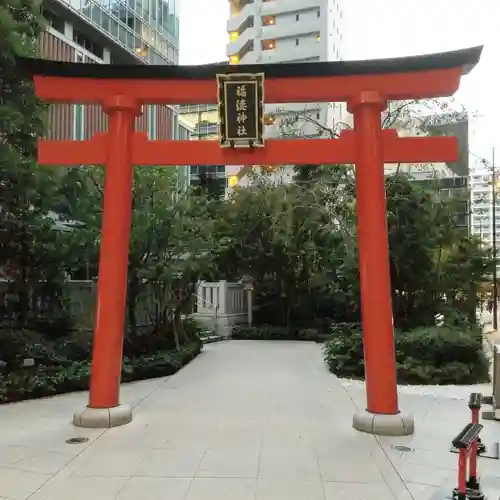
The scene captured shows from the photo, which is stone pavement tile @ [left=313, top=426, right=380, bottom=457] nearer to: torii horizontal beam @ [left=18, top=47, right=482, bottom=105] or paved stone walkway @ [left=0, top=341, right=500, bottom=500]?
paved stone walkway @ [left=0, top=341, right=500, bottom=500]

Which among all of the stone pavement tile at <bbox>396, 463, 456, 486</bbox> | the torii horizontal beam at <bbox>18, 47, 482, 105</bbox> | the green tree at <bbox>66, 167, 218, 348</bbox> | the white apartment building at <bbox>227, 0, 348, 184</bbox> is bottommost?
the stone pavement tile at <bbox>396, 463, 456, 486</bbox>

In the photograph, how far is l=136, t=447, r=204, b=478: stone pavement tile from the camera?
521cm

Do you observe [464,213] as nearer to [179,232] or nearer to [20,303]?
[179,232]

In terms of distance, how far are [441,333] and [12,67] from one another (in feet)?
33.3

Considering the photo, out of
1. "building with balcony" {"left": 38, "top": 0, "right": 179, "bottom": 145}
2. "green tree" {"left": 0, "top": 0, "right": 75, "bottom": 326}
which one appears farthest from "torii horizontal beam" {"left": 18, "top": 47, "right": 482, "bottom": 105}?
"building with balcony" {"left": 38, "top": 0, "right": 179, "bottom": 145}

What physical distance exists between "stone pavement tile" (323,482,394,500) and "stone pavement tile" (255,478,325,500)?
0.29 feet

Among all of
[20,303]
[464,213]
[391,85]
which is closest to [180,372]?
[20,303]

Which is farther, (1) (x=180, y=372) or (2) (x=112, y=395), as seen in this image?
(1) (x=180, y=372)

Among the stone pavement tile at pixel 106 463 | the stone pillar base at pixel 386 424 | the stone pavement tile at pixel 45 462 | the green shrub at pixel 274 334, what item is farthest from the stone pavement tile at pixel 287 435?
the green shrub at pixel 274 334

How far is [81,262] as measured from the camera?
12422 millimetres

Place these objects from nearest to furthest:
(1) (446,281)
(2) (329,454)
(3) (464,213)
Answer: (2) (329,454) < (1) (446,281) < (3) (464,213)

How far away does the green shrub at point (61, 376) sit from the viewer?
8.79 meters

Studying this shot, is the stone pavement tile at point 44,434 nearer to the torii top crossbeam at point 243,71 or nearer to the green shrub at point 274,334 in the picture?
the torii top crossbeam at point 243,71

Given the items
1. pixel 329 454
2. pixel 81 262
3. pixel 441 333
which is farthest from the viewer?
pixel 81 262
